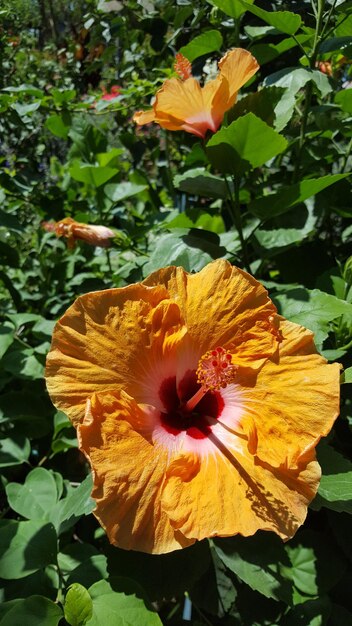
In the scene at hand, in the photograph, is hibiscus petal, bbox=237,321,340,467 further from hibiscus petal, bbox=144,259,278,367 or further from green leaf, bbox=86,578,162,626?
green leaf, bbox=86,578,162,626

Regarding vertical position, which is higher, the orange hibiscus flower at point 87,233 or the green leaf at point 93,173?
the green leaf at point 93,173

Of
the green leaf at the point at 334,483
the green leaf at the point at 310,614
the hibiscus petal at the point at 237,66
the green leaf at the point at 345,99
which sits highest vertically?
the hibiscus petal at the point at 237,66

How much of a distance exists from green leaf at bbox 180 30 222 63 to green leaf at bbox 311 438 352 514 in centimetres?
113

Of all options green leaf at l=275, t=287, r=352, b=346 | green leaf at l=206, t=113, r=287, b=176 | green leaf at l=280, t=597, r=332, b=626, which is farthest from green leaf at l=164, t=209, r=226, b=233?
green leaf at l=280, t=597, r=332, b=626

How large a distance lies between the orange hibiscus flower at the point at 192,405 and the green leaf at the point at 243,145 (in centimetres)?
27

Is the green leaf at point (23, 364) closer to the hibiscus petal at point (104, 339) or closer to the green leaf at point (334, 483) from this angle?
the hibiscus petal at point (104, 339)

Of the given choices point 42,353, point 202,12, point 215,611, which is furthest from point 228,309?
point 202,12

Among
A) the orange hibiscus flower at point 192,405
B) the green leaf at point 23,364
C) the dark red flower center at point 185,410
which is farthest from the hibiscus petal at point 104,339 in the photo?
the green leaf at point 23,364

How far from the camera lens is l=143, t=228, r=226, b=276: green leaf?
3.84 ft

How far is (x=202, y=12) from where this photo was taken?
66.1 inches

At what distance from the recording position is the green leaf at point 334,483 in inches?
34.9

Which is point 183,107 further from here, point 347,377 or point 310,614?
point 310,614

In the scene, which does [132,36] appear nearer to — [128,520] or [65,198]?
[65,198]

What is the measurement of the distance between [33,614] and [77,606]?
0.09 m
